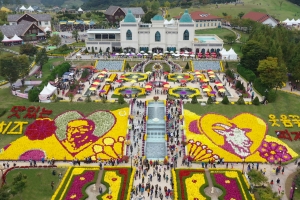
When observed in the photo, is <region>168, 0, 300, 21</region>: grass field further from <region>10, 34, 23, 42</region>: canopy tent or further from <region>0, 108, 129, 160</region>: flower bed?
<region>0, 108, 129, 160</region>: flower bed

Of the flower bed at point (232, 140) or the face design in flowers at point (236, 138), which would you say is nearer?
the flower bed at point (232, 140)

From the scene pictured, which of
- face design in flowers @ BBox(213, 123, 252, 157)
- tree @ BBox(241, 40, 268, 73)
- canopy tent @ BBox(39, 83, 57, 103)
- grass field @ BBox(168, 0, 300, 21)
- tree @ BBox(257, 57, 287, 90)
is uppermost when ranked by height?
grass field @ BBox(168, 0, 300, 21)

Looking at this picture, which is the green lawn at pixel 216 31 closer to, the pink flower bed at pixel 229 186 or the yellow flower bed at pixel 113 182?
the pink flower bed at pixel 229 186

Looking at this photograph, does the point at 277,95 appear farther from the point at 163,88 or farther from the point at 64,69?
the point at 64,69

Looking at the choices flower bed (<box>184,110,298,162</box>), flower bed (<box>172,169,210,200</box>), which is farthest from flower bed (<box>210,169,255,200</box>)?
flower bed (<box>184,110,298,162</box>)

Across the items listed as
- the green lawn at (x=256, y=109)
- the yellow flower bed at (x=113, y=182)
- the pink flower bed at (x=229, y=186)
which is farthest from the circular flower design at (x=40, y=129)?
the pink flower bed at (x=229, y=186)

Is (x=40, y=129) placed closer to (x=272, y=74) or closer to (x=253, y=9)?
(x=272, y=74)

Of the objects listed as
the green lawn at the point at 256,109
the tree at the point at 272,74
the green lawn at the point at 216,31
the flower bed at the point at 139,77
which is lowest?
the green lawn at the point at 256,109
